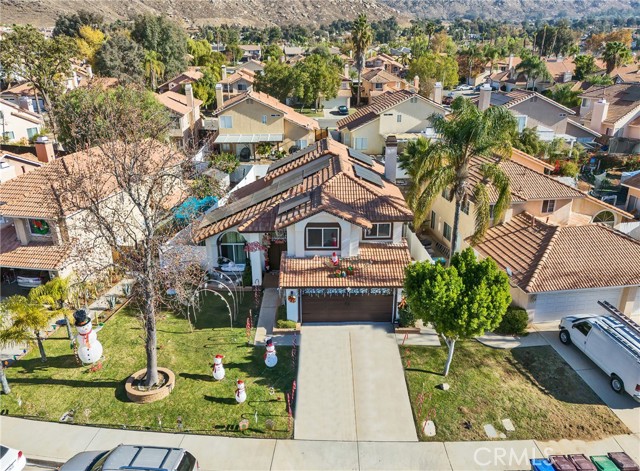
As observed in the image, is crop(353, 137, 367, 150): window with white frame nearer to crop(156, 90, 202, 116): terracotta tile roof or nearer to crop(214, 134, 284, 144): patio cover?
crop(214, 134, 284, 144): patio cover

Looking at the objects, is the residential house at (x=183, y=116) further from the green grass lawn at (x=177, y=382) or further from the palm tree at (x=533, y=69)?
the palm tree at (x=533, y=69)

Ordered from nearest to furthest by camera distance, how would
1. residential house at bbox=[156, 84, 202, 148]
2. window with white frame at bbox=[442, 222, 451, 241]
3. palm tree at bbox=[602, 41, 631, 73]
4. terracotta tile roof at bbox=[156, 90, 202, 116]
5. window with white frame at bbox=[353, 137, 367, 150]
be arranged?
window with white frame at bbox=[442, 222, 451, 241] → window with white frame at bbox=[353, 137, 367, 150] → residential house at bbox=[156, 84, 202, 148] → terracotta tile roof at bbox=[156, 90, 202, 116] → palm tree at bbox=[602, 41, 631, 73]

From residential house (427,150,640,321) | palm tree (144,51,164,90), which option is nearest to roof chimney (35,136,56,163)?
residential house (427,150,640,321)

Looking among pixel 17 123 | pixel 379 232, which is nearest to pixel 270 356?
pixel 379 232

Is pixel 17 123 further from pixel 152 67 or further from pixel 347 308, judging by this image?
pixel 347 308

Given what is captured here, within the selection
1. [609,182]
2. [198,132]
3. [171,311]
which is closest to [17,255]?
[171,311]

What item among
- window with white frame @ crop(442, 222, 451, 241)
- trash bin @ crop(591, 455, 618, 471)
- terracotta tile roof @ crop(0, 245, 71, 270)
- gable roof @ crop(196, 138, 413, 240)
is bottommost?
trash bin @ crop(591, 455, 618, 471)
